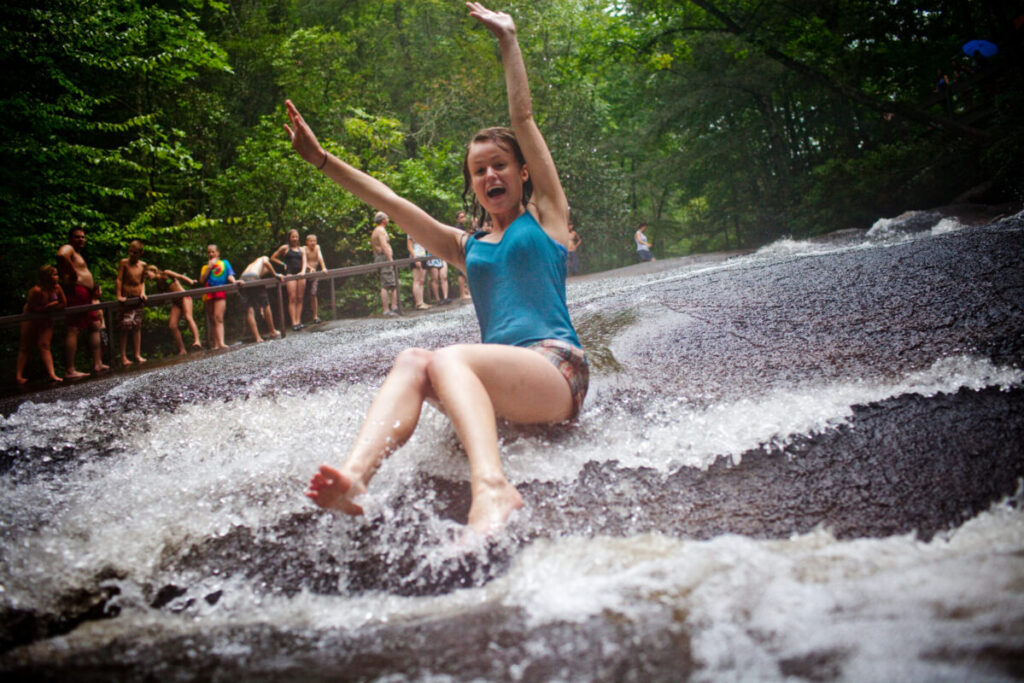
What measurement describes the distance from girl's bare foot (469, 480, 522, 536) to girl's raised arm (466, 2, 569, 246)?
1.18m

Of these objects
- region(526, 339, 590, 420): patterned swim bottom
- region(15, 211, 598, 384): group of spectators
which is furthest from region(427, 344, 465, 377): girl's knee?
region(15, 211, 598, 384): group of spectators

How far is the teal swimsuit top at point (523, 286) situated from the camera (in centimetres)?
250

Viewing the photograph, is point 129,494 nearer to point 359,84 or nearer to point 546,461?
point 546,461

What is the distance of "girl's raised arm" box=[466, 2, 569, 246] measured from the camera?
2.61 metres

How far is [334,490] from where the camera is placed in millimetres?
1881

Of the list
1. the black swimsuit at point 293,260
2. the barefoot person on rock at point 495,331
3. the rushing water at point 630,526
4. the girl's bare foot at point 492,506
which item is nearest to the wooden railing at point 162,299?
the black swimsuit at point 293,260

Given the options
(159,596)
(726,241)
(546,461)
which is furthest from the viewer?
(726,241)

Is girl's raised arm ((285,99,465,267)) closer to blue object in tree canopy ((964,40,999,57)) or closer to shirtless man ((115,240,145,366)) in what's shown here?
shirtless man ((115,240,145,366))

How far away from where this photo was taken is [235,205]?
1516 cm

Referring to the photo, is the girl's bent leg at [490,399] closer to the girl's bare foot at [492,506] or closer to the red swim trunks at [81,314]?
the girl's bare foot at [492,506]

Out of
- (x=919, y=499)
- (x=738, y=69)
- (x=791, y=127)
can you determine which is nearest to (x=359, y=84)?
(x=738, y=69)

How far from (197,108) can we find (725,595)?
17.6 meters

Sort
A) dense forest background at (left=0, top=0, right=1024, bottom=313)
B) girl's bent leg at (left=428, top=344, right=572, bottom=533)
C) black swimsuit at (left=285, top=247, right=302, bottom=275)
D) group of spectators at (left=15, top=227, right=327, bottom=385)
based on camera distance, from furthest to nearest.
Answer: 1. black swimsuit at (left=285, top=247, right=302, bottom=275)
2. dense forest background at (left=0, top=0, right=1024, bottom=313)
3. group of spectators at (left=15, top=227, right=327, bottom=385)
4. girl's bent leg at (left=428, top=344, right=572, bottom=533)

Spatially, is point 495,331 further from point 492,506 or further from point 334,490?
point 334,490
